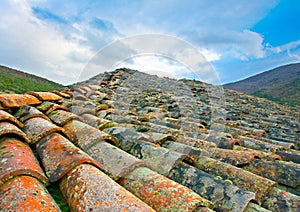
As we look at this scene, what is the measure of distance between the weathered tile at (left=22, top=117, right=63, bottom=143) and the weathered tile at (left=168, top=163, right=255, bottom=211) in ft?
4.51

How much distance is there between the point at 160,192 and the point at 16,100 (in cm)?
292

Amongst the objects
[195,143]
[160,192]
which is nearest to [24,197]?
[160,192]

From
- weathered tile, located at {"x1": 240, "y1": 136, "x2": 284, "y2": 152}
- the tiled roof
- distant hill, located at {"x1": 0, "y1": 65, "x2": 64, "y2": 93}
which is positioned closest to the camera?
the tiled roof

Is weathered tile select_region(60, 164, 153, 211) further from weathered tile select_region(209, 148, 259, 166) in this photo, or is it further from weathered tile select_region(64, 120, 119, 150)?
weathered tile select_region(209, 148, 259, 166)

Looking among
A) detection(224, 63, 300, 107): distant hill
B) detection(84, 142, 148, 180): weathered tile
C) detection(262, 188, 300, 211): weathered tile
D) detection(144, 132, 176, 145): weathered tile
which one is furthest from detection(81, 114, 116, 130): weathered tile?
detection(224, 63, 300, 107): distant hill

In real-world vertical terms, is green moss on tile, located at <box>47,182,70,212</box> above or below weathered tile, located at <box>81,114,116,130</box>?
below

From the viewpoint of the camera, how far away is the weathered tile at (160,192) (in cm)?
153

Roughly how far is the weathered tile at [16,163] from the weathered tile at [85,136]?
1.78ft

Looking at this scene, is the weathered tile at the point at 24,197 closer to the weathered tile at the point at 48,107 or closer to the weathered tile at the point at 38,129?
the weathered tile at the point at 38,129

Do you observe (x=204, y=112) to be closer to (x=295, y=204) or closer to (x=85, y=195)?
(x=295, y=204)

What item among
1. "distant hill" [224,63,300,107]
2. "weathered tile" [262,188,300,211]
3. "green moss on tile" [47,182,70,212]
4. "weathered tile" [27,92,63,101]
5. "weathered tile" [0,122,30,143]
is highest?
"distant hill" [224,63,300,107]

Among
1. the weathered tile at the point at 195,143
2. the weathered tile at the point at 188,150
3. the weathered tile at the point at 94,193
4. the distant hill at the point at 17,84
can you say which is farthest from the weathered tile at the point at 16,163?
the distant hill at the point at 17,84

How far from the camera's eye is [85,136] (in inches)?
99.5

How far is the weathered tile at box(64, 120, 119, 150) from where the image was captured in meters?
2.40
